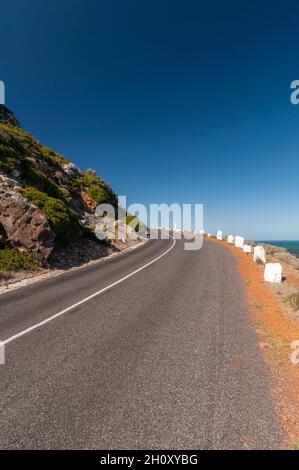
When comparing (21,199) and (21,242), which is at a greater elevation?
(21,199)

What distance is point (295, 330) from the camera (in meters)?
6.18

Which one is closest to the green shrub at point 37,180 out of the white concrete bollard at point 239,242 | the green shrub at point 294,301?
the white concrete bollard at point 239,242

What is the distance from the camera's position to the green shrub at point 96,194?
106 ft

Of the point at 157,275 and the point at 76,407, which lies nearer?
the point at 76,407

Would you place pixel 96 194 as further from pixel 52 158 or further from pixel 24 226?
pixel 24 226

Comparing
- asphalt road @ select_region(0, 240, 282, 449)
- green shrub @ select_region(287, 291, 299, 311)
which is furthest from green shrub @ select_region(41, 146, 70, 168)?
green shrub @ select_region(287, 291, 299, 311)

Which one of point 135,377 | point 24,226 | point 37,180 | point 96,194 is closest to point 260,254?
point 135,377

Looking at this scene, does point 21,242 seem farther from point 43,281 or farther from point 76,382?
point 76,382

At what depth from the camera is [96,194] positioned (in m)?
32.6

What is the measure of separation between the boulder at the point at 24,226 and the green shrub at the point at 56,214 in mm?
996

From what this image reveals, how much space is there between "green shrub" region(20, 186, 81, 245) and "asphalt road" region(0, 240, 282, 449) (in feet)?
26.9

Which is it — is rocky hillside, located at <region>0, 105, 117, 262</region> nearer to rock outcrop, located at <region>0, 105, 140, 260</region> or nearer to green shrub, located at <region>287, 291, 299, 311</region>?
rock outcrop, located at <region>0, 105, 140, 260</region>

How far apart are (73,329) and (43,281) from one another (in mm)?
6413
